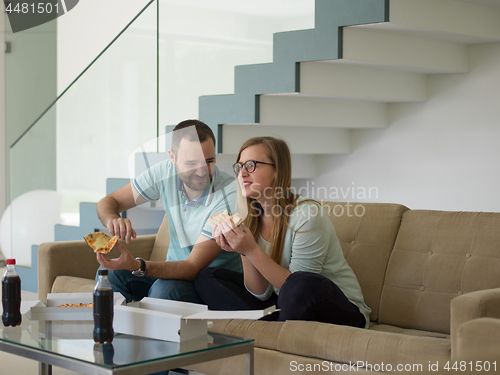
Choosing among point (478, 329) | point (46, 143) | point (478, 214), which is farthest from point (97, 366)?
point (46, 143)

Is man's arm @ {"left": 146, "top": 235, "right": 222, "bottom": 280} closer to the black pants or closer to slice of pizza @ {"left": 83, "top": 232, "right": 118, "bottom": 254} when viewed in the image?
the black pants

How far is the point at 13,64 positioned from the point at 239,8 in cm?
149

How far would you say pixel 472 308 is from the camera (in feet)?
5.44

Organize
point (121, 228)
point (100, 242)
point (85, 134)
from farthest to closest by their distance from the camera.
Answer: point (85, 134), point (121, 228), point (100, 242)

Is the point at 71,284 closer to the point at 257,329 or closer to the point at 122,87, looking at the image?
the point at 257,329

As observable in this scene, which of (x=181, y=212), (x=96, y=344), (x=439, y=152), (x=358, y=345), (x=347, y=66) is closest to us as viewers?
(x=96, y=344)

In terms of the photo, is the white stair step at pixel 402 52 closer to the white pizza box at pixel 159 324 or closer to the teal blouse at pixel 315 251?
the teal blouse at pixel 315 251

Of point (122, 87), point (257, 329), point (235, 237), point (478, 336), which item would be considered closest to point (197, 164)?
point (235, 237)

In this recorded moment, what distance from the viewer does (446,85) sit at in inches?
155

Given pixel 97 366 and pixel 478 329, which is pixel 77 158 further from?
pixel 478 329

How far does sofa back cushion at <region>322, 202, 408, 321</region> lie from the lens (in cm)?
240

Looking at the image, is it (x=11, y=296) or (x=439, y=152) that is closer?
(x=11, y=296)

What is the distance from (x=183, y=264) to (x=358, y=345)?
0.77 m

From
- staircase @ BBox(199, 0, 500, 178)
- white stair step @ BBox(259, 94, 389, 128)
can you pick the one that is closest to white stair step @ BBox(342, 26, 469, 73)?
staircase @ BBox(199, 0, 500, 178)
